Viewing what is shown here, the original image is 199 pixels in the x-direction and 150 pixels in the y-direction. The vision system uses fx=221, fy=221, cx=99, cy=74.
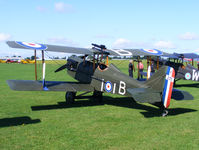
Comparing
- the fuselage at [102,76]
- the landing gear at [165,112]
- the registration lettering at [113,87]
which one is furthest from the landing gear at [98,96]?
the landing gear at [165,112]

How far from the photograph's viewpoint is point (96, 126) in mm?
5965

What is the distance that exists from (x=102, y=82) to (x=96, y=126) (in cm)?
277

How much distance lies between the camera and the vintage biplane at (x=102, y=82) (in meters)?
6.61

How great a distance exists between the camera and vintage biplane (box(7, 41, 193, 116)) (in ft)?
21.7

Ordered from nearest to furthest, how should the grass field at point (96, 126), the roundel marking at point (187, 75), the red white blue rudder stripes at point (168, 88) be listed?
the grass field at point (96, 126), the red white blue rudder stripes at point (168, 88), the roundel marking at point (187, 75)

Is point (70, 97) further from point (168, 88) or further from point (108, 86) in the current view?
point (168, 88)

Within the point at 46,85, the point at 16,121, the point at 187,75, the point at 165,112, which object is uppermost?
the point at 46,85

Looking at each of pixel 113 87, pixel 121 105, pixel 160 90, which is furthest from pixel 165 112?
pixel 121 105

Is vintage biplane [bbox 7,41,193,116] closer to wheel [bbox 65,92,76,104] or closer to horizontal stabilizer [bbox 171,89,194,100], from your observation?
wheel [bbox 65,92,76,104]

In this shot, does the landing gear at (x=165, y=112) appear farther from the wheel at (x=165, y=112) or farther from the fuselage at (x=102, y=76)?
the fuselage at (x=102, y=76)

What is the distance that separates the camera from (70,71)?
991cm

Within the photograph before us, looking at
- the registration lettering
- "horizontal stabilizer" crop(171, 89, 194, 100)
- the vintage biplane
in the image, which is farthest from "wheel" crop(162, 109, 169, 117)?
the registration lettering

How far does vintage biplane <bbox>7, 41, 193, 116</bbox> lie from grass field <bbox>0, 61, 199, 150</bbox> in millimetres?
661

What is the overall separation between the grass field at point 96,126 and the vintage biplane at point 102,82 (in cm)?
66
